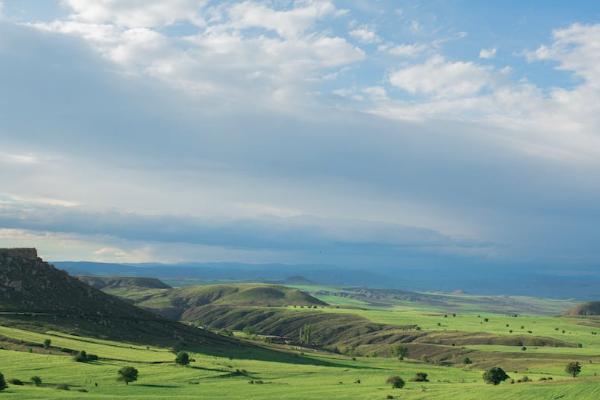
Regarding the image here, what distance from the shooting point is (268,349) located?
174 meters

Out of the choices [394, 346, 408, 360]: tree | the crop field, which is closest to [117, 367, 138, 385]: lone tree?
the crop field

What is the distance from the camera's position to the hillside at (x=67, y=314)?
16062 centimetres

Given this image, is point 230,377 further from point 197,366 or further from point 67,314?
point 67,314

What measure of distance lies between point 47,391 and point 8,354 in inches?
1453

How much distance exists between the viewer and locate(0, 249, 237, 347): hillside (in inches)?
6324

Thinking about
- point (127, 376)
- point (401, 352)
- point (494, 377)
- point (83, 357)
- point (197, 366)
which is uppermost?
point (494, 377)

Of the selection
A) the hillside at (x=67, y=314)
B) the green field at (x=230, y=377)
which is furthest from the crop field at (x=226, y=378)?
the hillside at (x=67, y=314)

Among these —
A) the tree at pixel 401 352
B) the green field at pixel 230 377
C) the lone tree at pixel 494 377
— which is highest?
the lone tree at pixel 494 377

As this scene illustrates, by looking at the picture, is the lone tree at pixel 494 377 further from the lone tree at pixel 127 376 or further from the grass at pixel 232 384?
the lone tree at pixel 127 376

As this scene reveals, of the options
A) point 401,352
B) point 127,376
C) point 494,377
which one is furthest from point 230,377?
point 401,352

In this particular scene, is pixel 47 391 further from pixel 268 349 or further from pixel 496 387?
pixel 268 349

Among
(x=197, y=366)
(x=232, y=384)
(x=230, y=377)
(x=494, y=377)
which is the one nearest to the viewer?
(x=232, y=384)

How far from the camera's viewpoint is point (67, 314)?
174875 mm

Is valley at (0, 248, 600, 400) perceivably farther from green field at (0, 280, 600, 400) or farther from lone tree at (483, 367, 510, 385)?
lone tree at (483, 367, 510, 385)
